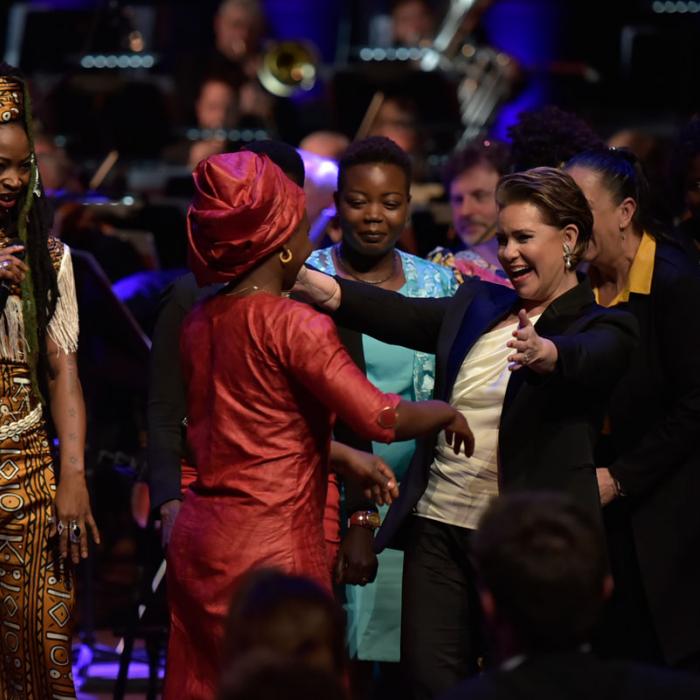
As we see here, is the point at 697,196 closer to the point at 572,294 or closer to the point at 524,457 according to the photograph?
the point at 572,294

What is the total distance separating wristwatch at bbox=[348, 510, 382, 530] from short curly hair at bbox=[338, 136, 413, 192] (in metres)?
1.26

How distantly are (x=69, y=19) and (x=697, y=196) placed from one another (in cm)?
785

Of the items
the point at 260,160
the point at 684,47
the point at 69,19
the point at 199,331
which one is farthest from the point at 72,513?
the point at 69,19

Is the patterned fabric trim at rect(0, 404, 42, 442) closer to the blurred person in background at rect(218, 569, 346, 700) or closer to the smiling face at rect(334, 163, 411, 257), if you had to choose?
the smiling face at rect(334, 163, 411, 257)

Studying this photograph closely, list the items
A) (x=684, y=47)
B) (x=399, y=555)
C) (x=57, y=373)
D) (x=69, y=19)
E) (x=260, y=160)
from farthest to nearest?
(x=69, y=19) → (x=684, y=47) → (x=399, y=555) → (x=57, y=373) → (x=260, y=160)

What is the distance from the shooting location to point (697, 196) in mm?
4719

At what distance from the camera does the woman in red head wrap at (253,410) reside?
3.17 meters

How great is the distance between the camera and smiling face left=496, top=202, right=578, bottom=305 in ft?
12.5

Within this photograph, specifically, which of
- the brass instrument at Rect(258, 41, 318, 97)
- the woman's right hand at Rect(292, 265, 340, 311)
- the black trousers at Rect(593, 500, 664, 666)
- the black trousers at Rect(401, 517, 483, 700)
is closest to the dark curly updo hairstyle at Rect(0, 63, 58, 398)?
the woman's right hand at Rect(292, 265, 340, 311)

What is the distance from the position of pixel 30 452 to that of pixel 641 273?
1.83 meters

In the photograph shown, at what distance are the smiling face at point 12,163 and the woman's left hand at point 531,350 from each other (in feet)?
4.70

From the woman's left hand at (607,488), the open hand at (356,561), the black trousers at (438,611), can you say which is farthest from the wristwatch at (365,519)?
the woman's left hand at (607,488)

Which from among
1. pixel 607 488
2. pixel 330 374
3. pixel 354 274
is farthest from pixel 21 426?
pixel 607 488

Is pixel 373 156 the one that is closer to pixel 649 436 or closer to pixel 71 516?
pixel 649 436
